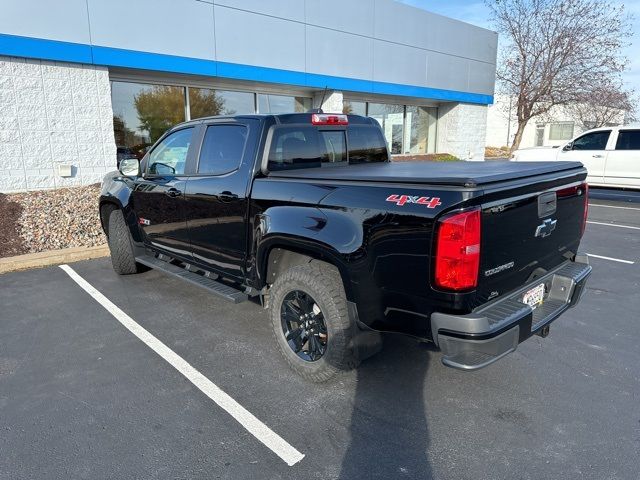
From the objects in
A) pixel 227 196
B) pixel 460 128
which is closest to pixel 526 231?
pixel 227 196

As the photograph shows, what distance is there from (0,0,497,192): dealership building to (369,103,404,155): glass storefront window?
0.05m

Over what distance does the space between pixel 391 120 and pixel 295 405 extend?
640 inches

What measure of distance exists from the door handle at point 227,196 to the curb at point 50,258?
4.13m

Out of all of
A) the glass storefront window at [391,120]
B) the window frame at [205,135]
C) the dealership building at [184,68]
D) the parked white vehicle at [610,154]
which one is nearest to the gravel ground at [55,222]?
the dealership building at [184,68]

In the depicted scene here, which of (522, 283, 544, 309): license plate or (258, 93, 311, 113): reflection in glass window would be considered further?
(258, 93, 311, 113): reflection in glass window

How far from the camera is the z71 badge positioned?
8.15ft

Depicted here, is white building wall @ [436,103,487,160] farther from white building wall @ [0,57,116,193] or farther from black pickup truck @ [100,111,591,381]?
black pickup truck @ [100,111,591,381]

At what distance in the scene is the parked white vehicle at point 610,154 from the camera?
11375 mm

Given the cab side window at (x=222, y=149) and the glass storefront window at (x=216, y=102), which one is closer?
the cab side window at (x=222, y=149)

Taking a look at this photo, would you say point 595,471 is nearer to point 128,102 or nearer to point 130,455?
point 130,455

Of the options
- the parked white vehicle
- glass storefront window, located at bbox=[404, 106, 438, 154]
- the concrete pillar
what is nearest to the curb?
the concrete pillar

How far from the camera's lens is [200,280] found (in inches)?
172

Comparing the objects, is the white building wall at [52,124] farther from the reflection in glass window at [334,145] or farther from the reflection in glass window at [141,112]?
the reflection in glass window at [334,145]

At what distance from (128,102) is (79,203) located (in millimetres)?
3848
